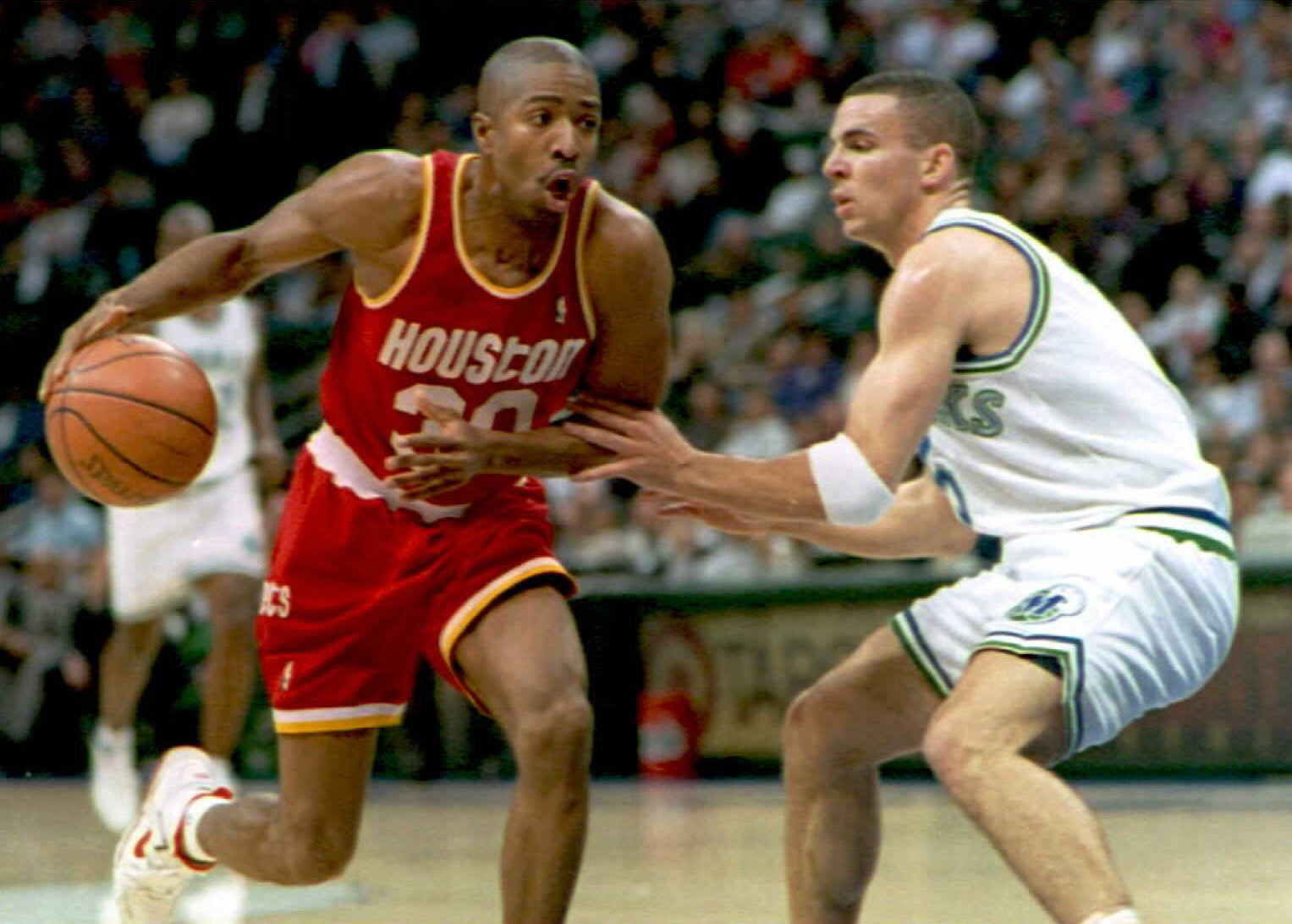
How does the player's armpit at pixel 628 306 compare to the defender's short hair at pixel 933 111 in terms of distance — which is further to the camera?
the player's armpit at pixel 628 306

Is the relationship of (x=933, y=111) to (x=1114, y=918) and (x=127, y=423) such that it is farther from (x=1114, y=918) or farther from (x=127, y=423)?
(x=127, y=423)

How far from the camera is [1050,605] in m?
3.78

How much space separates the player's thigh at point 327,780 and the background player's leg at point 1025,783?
4.56 feet

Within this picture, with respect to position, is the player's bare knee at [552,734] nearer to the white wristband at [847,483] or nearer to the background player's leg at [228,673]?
the white wristband at [847,483]

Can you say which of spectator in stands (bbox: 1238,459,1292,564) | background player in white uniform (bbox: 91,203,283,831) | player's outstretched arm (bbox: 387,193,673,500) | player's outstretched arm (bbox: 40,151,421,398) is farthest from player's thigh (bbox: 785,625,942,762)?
spectator in stands (bbox: 1238,459,1292,564)

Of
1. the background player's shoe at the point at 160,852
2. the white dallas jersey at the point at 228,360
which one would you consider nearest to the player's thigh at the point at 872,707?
the background player's shoe at the point at 160,852

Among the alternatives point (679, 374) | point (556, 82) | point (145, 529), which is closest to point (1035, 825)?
point (556, 82)

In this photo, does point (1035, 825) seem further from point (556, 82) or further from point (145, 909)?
point (145, 909)

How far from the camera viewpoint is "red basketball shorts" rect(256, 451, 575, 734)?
4.46m

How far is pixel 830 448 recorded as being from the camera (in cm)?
387

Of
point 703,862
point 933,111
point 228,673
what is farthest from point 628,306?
point 228,673

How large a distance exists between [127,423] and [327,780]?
904mm

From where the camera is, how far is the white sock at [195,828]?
485cm

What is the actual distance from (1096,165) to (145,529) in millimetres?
6859
